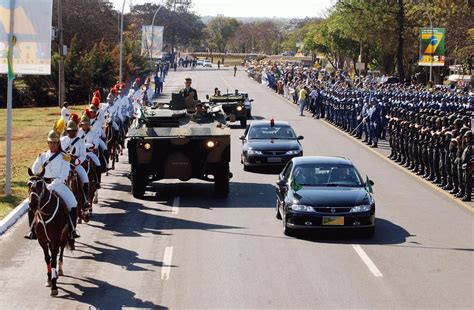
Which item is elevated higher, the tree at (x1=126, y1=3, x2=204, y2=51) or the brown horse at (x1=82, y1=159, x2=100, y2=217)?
the tree at (x1=126, y1=3, x2=204, y2=51)

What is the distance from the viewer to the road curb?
60.4 ft

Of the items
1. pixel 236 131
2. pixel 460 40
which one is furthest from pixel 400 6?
pixel 236 131

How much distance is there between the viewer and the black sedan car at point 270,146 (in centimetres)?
2769

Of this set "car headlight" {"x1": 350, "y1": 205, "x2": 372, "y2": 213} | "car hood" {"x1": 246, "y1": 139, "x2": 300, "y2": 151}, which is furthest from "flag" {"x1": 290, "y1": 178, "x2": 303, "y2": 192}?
"car hood" {"x1": 246, "y1": 139, "x2": 300, "y2": 151}

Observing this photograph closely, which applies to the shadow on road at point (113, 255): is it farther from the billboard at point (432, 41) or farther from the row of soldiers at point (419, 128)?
the billboard at point (432, 41)

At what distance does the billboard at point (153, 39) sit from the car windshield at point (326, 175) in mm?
74941

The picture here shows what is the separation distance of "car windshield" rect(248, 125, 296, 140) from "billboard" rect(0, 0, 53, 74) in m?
7.82

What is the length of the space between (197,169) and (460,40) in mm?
54787

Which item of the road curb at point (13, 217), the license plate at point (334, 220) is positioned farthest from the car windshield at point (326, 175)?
the road curb at point (13, 217)

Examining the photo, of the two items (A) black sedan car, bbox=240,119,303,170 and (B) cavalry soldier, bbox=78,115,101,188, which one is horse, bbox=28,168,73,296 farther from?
(A) black sedan car, bbox=240,119,303,170

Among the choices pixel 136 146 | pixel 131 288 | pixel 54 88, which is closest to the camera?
pixel 131 288

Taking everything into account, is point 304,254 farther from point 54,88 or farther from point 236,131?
point 54,88

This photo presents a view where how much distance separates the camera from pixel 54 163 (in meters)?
14.0

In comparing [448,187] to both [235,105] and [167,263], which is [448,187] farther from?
[235,105]
